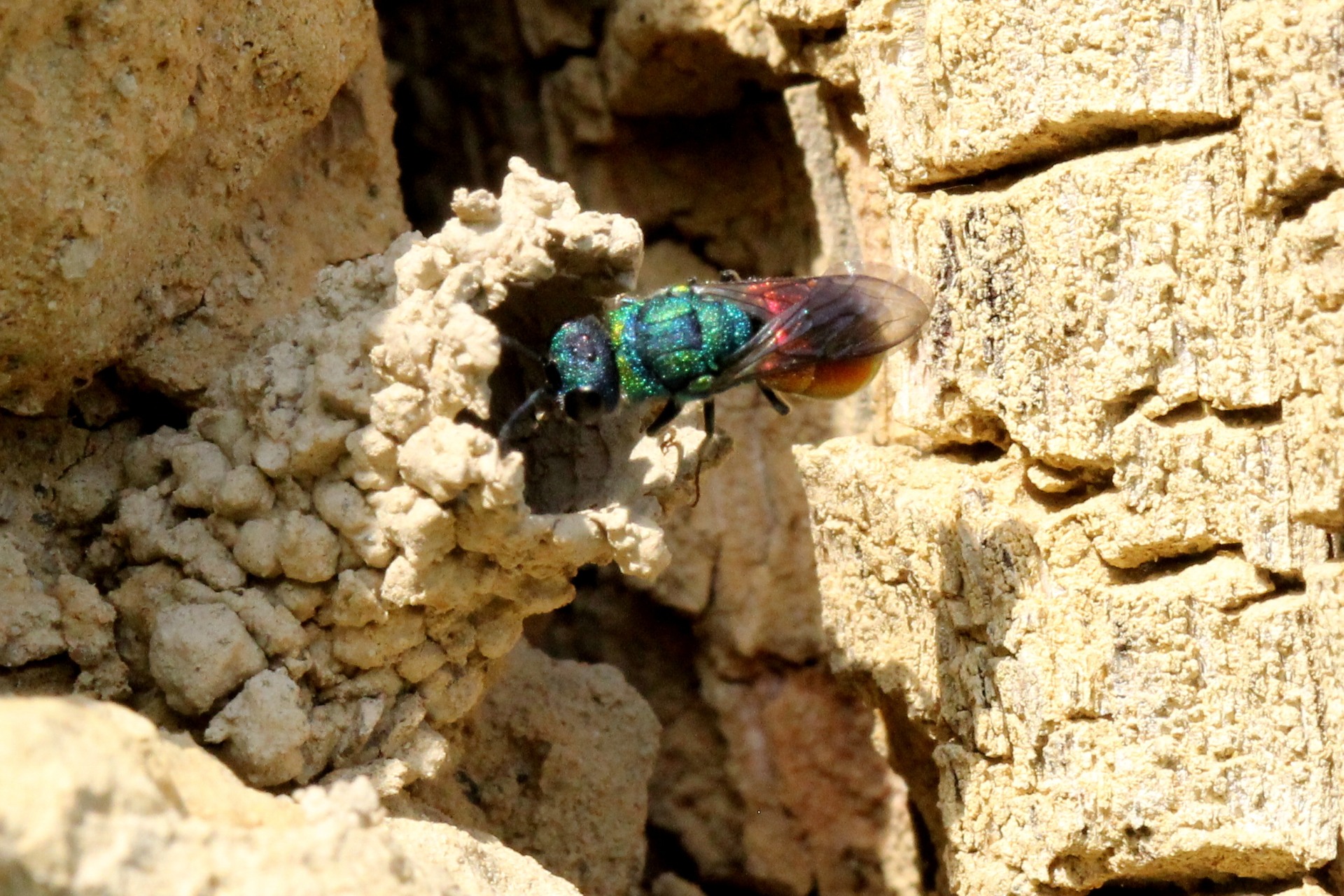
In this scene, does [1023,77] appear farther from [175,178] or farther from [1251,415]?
[175,178]

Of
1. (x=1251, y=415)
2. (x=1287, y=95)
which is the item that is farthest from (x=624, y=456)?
(x=1287, y=95)

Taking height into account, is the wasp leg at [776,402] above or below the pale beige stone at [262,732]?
above

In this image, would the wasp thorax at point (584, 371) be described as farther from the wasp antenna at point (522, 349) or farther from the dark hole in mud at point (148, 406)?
the dark hole in mud at point (148, 406)

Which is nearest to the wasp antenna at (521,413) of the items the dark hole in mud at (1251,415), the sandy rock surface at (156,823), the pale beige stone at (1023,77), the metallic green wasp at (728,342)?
the metallic green wasp at (728,342)

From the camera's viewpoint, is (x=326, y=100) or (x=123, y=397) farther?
(x=326, y=100)

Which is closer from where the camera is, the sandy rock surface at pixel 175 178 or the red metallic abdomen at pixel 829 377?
the sandy rock surface at pixel 175 178

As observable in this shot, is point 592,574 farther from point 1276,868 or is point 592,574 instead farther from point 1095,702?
point 1276,868

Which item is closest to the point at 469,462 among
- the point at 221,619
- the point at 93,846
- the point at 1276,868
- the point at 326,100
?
the point at 221,619

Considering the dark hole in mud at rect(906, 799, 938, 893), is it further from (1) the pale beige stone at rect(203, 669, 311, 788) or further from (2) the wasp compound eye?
(1) the pale beige stone at rect(203, 669, 311, 788)
